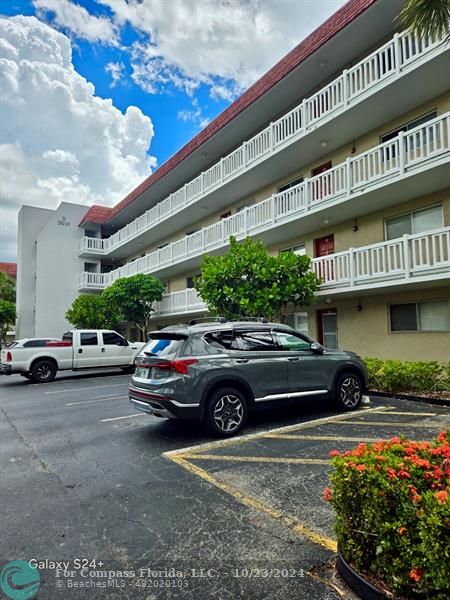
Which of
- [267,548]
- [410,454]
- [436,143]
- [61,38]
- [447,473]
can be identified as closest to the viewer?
[447,473]

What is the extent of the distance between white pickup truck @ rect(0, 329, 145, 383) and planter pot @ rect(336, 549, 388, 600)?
14.6 m

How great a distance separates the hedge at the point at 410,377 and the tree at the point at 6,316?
26.5 meters

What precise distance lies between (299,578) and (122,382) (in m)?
12.5

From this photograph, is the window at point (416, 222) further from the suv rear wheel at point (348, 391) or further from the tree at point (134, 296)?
the tree at point (134, 296)

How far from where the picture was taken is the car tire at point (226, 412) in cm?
598

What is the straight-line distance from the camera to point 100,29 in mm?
10250

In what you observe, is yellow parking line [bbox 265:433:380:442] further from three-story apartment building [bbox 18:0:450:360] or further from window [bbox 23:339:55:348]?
window [bbox 23:339:55:348]

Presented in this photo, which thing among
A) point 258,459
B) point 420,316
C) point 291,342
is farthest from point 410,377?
point 258,459

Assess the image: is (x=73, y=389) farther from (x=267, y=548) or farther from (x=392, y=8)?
(x=392, y=8)

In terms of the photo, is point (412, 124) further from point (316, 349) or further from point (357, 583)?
point (357, 583)

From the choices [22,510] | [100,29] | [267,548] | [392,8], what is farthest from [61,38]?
[267,548]

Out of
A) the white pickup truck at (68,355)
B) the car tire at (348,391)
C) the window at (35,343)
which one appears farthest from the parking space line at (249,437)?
the window at (35,343)

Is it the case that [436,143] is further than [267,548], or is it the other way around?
[436,143]

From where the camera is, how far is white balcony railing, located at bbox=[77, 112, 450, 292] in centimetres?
984
